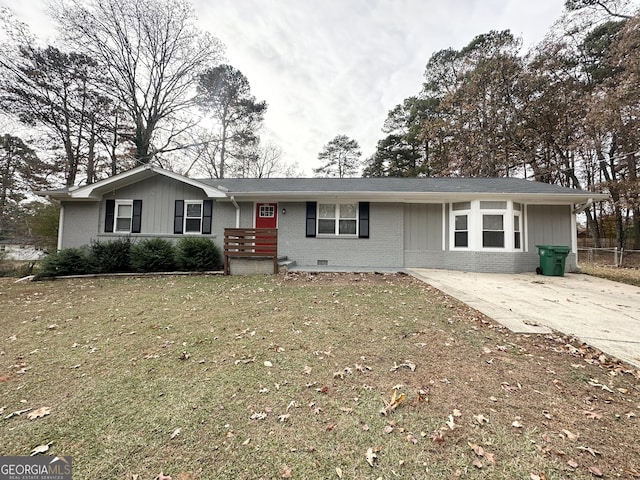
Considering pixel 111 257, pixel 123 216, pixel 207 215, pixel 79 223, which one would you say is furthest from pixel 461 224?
pixel 79 223

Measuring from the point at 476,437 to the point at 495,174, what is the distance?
67.4ft

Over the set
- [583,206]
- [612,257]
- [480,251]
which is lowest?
[612,257]

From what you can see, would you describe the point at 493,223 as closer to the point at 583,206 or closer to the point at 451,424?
the point at 583,206

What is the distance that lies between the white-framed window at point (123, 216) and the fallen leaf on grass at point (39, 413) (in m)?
9.81

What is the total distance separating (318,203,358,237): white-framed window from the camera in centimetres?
1000

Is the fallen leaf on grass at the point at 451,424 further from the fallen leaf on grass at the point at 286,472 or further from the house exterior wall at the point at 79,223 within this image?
the house exterior wall at the point at 79,223

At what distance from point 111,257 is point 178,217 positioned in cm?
252

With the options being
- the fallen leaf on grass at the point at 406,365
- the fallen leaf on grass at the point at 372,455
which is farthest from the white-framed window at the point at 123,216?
the fallen leaf on grass at the point at 372,455

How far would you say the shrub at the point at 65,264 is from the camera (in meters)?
8.34

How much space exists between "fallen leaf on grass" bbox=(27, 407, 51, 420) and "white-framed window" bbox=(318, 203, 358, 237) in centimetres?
836

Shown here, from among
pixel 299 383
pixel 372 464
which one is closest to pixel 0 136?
pixel 299 383

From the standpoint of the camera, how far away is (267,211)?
10.3m

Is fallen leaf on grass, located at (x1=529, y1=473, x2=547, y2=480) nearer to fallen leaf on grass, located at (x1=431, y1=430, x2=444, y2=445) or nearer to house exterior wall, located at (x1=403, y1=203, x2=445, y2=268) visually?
fallen leaf on grass, located at (x1=431, y1=430, x2=444, y2=445)

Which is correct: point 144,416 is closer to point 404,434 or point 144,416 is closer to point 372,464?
point 372,464
